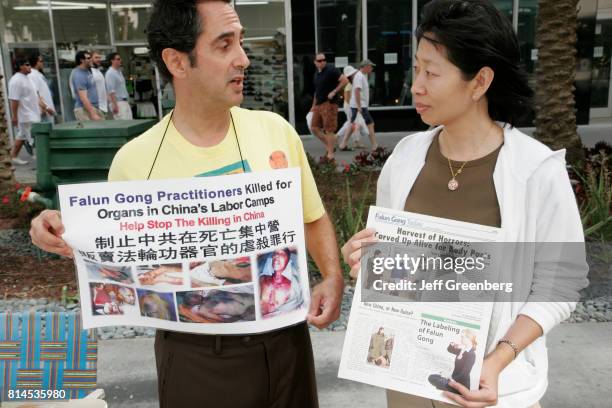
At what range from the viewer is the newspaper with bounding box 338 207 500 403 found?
1486mm

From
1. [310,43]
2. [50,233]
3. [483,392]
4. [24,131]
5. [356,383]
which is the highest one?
[310,43]

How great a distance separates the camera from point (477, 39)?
158cm

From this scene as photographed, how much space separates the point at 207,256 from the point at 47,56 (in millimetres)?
14015

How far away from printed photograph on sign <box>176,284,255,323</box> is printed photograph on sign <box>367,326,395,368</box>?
14.5 inches

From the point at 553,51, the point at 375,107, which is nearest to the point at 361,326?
the point at 553,51

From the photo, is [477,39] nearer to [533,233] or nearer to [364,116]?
[533,233]

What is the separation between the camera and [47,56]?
14.0 meters

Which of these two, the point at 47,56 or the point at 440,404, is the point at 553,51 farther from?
the point at 47,56

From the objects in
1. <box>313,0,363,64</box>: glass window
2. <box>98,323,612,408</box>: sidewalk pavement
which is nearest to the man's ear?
<box>98,323,612,408</box>: sidewalk pavement

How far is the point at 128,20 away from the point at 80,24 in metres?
1.15

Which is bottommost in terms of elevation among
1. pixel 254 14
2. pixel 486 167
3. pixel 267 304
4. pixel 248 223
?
pixel 267 304

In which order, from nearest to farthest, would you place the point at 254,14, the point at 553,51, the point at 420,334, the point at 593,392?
1. the point at 420,334
2. the point at 593,392
3. the point at 553,51
4. the point at 254,14

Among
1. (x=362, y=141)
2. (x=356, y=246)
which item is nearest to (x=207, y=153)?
(x=356, y=246)

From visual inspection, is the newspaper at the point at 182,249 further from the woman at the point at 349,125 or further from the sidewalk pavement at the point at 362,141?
the woman at the point at 349,125
